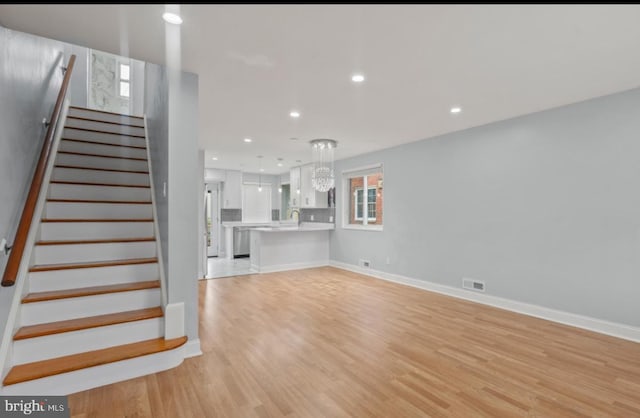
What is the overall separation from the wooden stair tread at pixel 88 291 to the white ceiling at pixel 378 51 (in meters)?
1.95

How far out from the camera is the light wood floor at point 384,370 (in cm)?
192

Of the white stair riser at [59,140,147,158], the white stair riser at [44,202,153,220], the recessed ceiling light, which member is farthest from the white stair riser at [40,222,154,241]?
the recessed ceiling light

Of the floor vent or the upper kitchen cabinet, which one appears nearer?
the floor vent

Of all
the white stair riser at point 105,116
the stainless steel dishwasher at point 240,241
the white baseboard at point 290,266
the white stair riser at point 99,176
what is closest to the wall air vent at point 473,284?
the white baseboard at point 290,266

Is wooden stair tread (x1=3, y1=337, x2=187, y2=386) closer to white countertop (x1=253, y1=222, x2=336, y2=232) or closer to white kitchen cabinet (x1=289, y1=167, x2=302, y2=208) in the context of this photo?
white countertop (x1=253, y1=222, x2=336, y2=232)

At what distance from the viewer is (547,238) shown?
3.52 m

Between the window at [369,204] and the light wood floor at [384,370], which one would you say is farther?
the window at [369,204]

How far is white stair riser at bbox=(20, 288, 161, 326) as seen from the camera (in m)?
2.22

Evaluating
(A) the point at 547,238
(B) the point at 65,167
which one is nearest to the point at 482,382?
(A) the point at 547,238

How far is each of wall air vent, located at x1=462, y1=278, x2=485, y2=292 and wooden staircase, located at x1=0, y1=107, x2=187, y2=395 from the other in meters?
3.77

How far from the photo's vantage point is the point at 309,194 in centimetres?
733

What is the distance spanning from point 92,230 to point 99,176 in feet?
3.30

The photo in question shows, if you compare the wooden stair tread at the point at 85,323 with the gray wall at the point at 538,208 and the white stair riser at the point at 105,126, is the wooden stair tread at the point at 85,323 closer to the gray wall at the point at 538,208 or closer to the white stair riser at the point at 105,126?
the white stair riser at the point at 105,126

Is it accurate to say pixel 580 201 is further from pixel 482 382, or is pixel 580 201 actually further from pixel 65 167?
pixel 65 167
